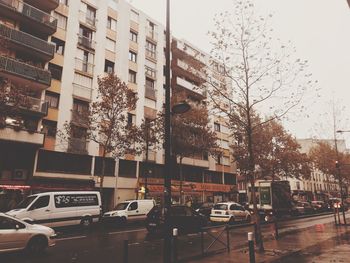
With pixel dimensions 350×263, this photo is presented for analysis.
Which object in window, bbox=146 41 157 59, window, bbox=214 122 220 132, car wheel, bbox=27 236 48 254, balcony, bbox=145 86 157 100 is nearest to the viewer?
car wheel, bbox=27 236 48 254

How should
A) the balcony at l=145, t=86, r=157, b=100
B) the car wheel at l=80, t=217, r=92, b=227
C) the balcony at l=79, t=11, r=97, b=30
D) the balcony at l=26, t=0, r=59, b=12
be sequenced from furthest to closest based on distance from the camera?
the balcony at l=145, t=86, r=157, b=100
the balcony at l=79, t=11, r=97, b=30
the balcony at l=26, t=0, r=59, b=12
the car wheel at l=80, t=217, r=92, b=227

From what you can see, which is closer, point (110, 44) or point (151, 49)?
point (110, 44)

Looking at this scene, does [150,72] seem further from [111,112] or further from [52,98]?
[111,112]

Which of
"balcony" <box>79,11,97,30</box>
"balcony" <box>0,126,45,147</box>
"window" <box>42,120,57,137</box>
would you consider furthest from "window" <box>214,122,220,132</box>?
"balcony" <box>0,126,45,147</box>

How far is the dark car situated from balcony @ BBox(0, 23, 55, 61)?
16.5 m

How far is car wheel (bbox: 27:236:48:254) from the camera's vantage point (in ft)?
34.6

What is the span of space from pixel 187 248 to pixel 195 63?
25.8 ft

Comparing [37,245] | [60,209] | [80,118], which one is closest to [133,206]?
[60,209]

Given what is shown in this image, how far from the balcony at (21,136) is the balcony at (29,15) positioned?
9.21m

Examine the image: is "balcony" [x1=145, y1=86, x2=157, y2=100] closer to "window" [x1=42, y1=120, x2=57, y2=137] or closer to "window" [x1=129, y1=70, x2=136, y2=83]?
"window" [x1=129, y1=70, x2=136, y2=83]

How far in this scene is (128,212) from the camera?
21453 millimetres

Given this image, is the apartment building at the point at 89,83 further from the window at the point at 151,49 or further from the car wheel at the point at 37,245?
the car wheel at the point at 37,245

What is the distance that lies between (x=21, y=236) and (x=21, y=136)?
13995mm

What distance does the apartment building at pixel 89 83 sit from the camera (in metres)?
25.3
